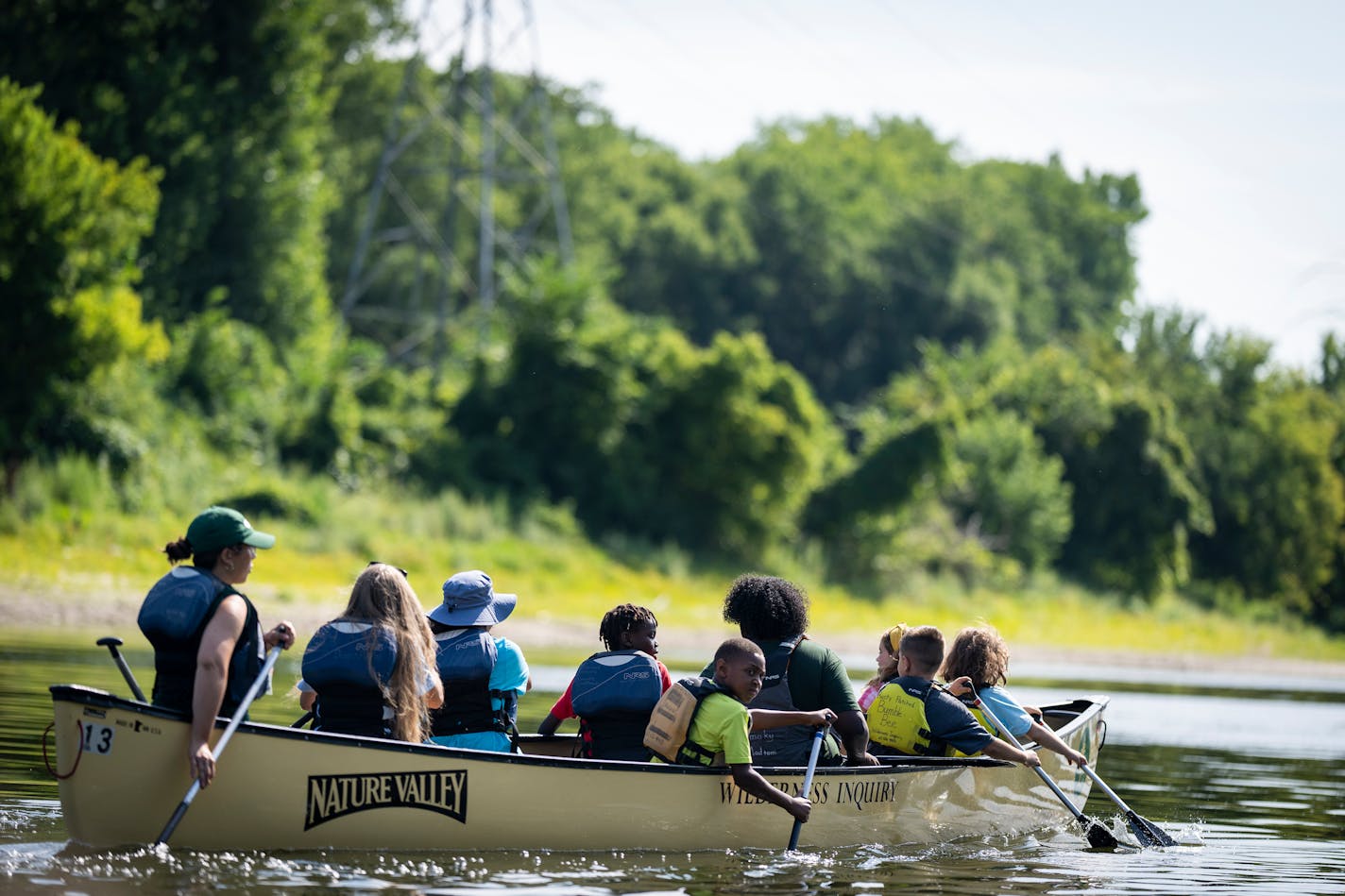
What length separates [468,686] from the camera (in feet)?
32.4

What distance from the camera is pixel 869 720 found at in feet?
37.2

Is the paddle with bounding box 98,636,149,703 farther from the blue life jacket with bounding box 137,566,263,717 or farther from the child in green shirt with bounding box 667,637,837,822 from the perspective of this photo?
the child in green shirt with bounding box 667,637,837,822

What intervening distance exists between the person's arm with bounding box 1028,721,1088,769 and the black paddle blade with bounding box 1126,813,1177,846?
2.18ft

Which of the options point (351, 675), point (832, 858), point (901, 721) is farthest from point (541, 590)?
point (351, 675)

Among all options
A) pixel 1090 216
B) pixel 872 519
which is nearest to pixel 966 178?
pixel 1090 216

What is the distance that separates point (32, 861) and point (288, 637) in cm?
164

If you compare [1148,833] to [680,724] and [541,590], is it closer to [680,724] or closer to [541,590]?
[680,724]

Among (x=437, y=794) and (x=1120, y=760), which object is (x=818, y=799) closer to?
(x=437, y=794)

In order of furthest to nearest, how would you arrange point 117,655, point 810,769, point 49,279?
point 49,279, point 810,769, point 117,655

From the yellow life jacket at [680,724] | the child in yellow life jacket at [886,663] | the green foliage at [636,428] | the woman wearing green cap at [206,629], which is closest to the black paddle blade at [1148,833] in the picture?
the child in yellow life jacket at [886,663]

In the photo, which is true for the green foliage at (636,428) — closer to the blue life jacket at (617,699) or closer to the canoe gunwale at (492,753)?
the canoe gunwale at (492,753)

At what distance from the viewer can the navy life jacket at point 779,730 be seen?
32.3ft

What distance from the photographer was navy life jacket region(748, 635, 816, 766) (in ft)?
32.3

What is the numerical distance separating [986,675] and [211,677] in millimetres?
5075
